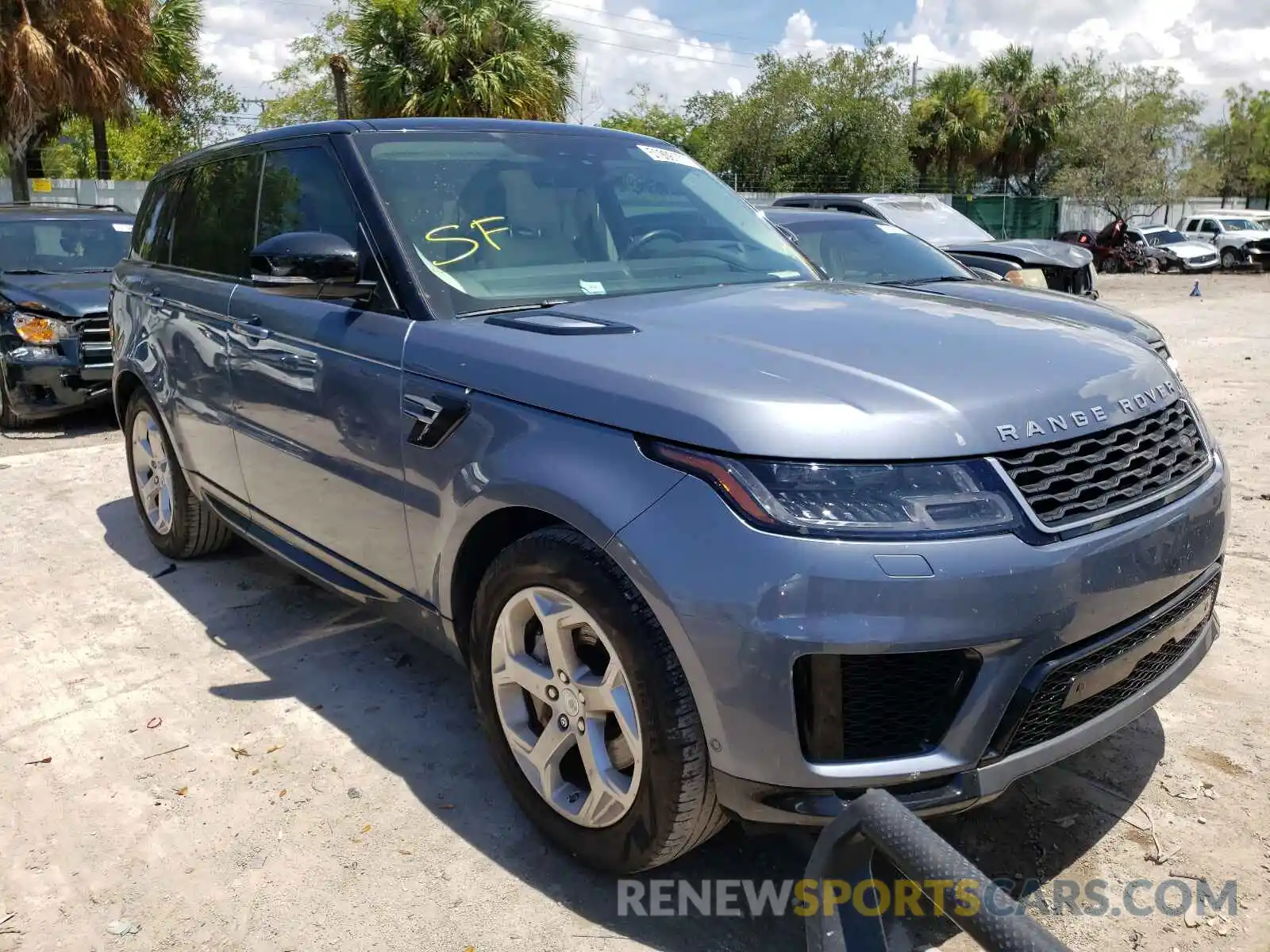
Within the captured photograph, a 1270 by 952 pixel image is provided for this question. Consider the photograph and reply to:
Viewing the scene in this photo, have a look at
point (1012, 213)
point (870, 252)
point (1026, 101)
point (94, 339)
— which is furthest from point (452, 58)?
point (1026, 101)

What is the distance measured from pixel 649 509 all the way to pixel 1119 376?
120cm

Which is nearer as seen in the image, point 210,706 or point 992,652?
point 992,652

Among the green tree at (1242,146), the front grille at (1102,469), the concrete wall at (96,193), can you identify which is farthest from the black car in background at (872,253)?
the green tree at (1242,146)

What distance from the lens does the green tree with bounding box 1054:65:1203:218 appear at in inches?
1371

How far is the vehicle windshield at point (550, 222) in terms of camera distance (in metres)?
3.12

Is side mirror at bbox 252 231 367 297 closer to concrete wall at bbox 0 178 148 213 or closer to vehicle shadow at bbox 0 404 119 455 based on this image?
vehicle shadow at bbox 0 404 119 455

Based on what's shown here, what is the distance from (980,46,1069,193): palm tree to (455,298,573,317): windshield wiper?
42.6 meters

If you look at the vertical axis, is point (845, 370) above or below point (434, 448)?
above

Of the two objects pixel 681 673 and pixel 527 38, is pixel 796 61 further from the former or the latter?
pixel 681 673

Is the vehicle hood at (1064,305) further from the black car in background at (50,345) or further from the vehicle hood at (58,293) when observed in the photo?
the vehicle hood at (58,293)

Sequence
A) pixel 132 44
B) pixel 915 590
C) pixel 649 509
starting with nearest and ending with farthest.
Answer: pixel 915 590 → pixel 649 509 → pixel 132 44

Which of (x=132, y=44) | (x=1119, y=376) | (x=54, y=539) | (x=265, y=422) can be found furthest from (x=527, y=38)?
(x=1119, y=376)

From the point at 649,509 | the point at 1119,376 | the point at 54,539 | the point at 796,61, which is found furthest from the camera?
the point at 796,61

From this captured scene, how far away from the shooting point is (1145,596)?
2.31m
